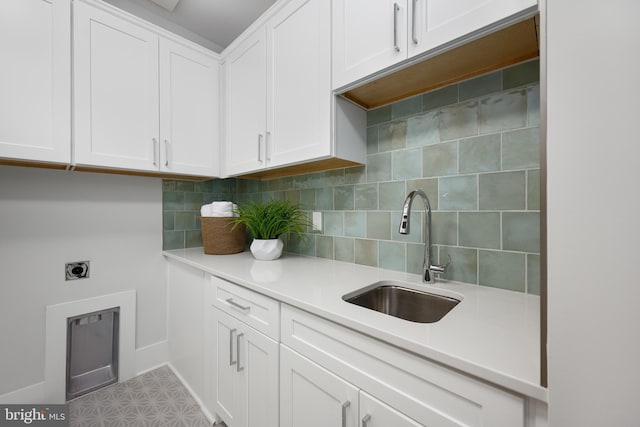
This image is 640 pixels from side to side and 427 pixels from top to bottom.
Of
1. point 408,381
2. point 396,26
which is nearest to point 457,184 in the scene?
point 396,26

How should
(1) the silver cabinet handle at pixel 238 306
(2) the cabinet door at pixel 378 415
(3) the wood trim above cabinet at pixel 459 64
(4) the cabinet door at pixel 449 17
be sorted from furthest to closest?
(1) the silver cabinet handle at pixel 238 306 < (3) the wood trim above cabinet at pixel 459 64 < (4) the cabinet door at pixel 449 17 < (2) the cabinet door at pixel 378 415

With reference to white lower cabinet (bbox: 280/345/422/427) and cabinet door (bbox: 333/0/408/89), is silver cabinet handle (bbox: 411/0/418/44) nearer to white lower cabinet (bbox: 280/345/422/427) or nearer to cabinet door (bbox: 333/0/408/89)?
cabinet door (bbox: 333/0/408/89)

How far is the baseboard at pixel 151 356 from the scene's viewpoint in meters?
1.85

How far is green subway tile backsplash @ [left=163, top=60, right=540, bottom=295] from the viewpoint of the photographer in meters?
0.95

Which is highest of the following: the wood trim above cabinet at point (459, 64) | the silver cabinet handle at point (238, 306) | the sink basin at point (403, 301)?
the wood trim above cabinet at point (459, 64)

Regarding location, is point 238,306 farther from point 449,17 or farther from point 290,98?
point 449,17

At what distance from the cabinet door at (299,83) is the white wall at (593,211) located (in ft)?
2.89

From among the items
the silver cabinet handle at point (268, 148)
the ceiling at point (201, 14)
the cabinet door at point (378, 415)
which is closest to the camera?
the cabinet door at point (378, 415)

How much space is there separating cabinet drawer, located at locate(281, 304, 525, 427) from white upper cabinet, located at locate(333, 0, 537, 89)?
951 millimetres

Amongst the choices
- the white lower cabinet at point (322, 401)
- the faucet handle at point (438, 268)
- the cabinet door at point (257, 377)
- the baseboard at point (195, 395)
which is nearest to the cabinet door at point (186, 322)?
the baseboard at point (195, 395)

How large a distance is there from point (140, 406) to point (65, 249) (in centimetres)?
105

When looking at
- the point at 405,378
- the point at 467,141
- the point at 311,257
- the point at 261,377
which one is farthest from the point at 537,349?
the point at 311,257

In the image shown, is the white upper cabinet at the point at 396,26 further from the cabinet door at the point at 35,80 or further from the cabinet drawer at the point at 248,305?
the cabinet door at the point at 35,80

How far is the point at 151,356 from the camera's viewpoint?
1.90 m
